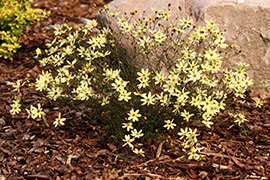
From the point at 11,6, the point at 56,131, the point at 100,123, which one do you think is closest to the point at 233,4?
the point at 100,123

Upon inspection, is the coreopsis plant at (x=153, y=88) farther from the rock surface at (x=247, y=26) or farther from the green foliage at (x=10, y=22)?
the green foliage at (x=10, y=22)

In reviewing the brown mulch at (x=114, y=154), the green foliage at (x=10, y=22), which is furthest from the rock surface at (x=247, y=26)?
the green foliage at (x=10, y=22)

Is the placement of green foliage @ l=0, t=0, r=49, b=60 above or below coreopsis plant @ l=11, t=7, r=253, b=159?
above

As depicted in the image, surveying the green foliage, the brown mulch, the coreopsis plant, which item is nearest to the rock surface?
the brown mulch

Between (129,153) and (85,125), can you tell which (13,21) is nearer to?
(85,125)

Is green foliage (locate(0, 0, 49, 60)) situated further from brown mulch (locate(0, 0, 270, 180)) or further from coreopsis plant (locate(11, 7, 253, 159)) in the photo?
coreopsis plant (locate(11, 7, 253, 159))

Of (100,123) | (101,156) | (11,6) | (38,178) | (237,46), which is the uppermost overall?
(11,6)

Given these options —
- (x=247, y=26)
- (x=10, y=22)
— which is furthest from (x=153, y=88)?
(x=10, y=22)
